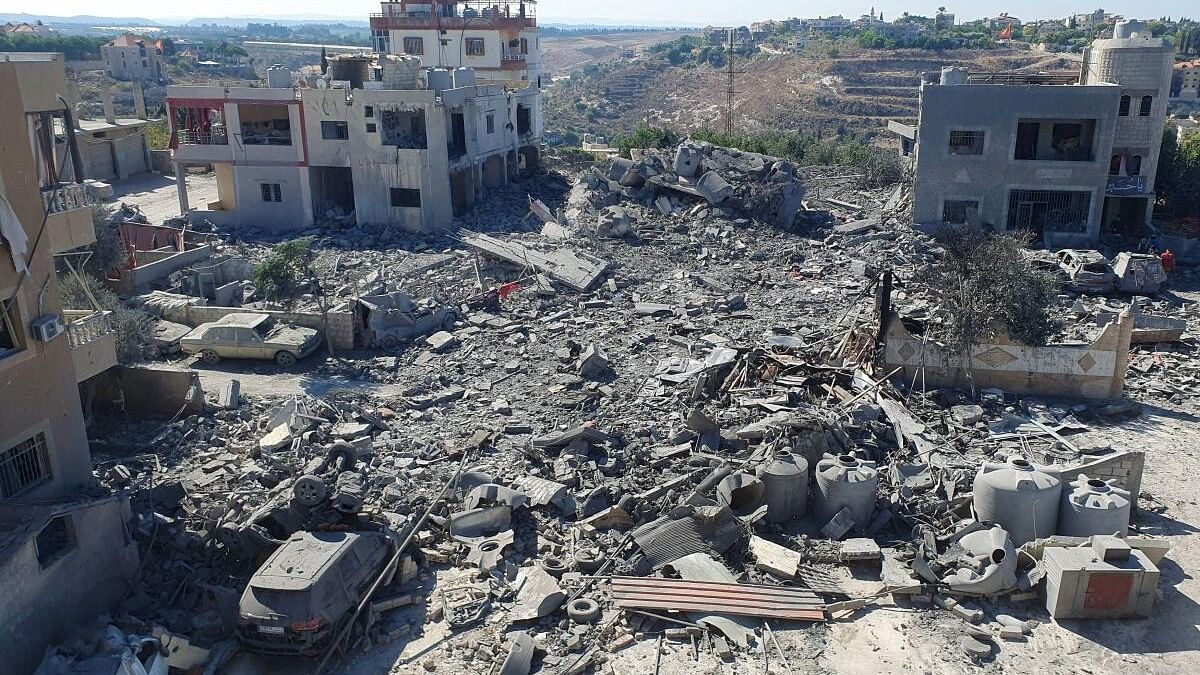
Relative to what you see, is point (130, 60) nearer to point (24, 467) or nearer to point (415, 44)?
point (415, 44)

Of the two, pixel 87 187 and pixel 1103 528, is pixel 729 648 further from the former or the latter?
pixel 87 187

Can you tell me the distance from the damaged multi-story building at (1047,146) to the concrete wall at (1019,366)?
12663 millimetres

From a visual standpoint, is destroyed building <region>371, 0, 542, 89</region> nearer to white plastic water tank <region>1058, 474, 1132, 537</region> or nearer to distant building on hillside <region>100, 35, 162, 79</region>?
white plastic water tank <region>1058, 474, 1132, 537</region>

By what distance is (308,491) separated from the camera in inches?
484

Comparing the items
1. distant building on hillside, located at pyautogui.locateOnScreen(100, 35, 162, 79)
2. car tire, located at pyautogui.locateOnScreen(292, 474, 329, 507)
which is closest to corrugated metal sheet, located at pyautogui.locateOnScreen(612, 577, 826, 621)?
car tire, located at pyautogui.locateOnScreen(292, 474, 329, 507)

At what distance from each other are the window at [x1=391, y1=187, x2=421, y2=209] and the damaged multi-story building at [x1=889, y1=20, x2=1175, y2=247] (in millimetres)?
16902

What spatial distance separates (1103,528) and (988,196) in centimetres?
1946

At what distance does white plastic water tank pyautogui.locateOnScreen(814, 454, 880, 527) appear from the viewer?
43.0 feet

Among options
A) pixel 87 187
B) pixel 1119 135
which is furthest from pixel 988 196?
pixel 87 187

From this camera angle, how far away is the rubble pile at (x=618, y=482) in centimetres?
1141

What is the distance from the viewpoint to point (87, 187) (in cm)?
1366

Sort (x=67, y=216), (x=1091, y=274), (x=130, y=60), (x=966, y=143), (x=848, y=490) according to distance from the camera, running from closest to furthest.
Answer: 1. (x=67, y=216)
2. (x=848, y=490)
3. (x=1091, y=274)
4. (x=966, y=143)
5. (x=130, y=60)

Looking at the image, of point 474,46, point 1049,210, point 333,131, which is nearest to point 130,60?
point 474,46

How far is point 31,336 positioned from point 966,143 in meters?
26.5
